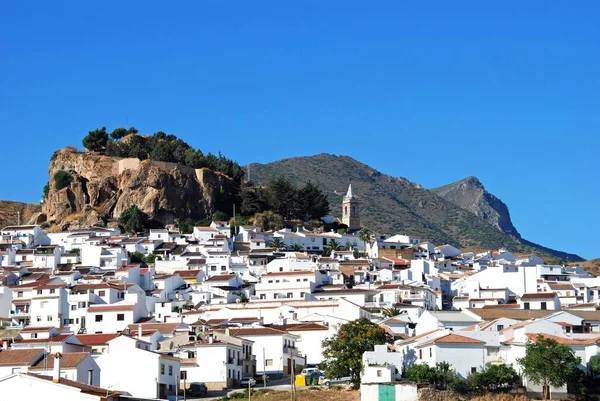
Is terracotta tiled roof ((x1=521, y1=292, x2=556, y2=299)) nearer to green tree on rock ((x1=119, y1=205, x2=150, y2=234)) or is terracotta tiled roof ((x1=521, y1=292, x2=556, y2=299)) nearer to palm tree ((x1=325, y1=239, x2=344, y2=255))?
palm tree ((x1=325, y1=239, x2=344, y2=255))

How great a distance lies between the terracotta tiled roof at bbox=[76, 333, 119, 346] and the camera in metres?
65.3

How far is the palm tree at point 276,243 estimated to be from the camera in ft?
342

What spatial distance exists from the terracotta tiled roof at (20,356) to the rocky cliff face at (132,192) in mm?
58309

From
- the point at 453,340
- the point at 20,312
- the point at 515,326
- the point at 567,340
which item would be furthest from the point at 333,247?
the point at 453,340

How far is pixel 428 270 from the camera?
96.7 m

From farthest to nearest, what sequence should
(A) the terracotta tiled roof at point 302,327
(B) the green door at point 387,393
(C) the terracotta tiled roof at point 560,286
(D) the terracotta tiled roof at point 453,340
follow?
(C) the terracotta tiled roof at point 560,286, (A) the terracotta tiled roof at point 302,327, (D) the terracotta tiled roof at point 453,340, (B) the green door at point 387,393

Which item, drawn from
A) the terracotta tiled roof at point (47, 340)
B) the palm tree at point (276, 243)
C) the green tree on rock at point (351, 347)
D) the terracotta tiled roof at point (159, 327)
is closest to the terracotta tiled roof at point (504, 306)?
the green tree on rock at point (351, 347)

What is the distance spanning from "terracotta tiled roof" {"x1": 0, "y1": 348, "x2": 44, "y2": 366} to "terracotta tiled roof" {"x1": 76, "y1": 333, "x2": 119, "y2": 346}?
8289 millimetres

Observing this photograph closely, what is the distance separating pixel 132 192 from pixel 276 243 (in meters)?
20.1

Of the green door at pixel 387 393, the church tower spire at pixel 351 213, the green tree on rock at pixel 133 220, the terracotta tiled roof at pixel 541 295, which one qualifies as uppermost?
the church tower spire at pixel 351 213

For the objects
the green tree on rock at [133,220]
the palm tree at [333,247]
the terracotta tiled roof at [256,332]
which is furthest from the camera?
the green tree on rock at [133,220]

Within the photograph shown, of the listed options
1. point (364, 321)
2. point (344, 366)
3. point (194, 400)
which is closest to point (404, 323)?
point (364, 321)

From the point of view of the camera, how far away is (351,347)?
59.3 m

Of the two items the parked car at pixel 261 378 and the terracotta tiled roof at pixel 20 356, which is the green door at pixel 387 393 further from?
the terracotta tiled roof at pixel 20 356
